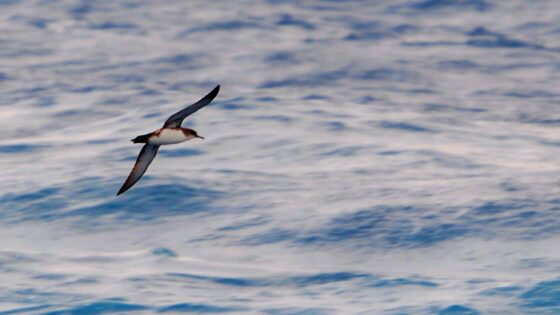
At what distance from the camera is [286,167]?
21141 mm

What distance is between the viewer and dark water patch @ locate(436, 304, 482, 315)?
15648 mm

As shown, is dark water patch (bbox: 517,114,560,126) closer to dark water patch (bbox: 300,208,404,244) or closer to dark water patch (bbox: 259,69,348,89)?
dark water patch (bbox: 259,69,348,89)

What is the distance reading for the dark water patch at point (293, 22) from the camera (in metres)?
32.3

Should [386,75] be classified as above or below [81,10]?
below

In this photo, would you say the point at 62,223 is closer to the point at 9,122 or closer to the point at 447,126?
the point at 9,122

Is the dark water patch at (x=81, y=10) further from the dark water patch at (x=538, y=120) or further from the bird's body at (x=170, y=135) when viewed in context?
the bird's body at (x=170, y=135)

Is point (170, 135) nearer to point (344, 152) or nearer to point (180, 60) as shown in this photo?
point (344, 152)

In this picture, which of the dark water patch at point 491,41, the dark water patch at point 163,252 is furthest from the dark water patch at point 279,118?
the dark water patch at point 491,41

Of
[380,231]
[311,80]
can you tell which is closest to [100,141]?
[380,231]

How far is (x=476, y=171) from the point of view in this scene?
20.7m

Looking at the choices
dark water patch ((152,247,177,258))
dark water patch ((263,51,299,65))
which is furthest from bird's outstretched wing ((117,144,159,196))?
dark water patch ((263,51,299,65))

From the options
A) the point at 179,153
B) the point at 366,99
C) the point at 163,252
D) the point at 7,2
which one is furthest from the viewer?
the point at 7,2

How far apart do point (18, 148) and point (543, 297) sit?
397 inches

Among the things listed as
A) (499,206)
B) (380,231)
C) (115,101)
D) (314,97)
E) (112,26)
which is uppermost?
(112,26)
